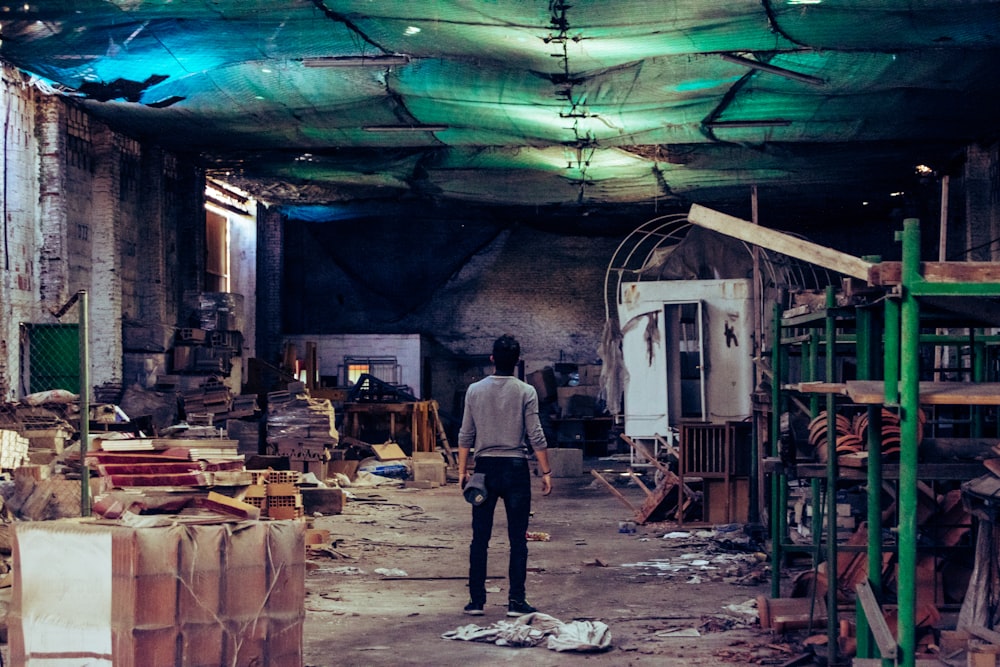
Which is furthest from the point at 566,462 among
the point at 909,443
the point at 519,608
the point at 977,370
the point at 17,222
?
the point at 909,443

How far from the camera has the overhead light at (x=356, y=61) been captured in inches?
455

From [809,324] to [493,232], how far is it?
20.3 metres

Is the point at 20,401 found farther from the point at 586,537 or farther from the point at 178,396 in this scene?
the point at 586,537

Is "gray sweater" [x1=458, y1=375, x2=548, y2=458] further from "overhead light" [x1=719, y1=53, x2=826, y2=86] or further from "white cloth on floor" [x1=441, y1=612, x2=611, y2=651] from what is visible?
"overhead light" [x1=719, y1=53, x2=826, y2=86]

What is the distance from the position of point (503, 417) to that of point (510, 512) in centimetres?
62

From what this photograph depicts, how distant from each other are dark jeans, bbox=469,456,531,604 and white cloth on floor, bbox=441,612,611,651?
343mm

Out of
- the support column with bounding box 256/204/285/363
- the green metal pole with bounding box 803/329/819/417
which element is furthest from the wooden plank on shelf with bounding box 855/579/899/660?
the support column with bounding box 256/204/285/363

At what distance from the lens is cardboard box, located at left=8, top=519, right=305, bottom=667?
4398 millimetres

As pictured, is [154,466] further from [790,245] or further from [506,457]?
[790,245]

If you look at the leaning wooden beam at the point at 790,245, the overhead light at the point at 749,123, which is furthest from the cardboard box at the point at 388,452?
the leaning wooden beam at the point at 790,245

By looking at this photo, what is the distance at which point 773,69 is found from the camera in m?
11.8

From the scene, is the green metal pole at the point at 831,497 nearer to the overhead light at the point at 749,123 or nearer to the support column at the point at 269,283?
the overhead light at the point at 749,123

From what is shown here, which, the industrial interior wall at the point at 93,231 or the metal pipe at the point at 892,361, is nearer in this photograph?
the metal pipe at the point at 892,361

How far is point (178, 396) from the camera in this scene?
1619 cm
